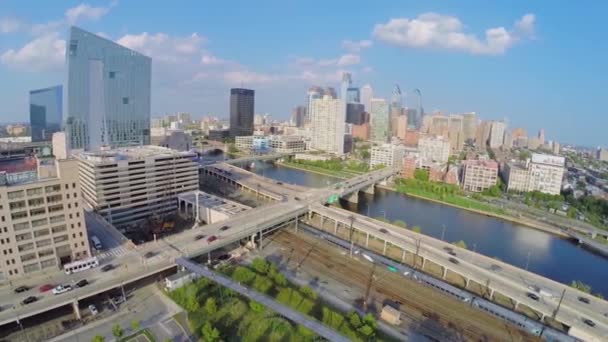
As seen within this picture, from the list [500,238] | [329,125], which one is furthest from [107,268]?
[329,125]

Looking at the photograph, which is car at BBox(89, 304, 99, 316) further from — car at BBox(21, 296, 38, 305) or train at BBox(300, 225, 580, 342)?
train at BBox(300, 225, 580, 342)

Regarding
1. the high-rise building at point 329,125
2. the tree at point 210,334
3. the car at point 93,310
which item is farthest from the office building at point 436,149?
the car at point 93,310

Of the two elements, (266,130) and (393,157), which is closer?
(393,157)

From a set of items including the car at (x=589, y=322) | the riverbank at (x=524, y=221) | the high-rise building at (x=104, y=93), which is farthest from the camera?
the high-rise building at (x=104, y=93)

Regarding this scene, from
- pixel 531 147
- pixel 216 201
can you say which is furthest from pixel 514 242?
pixel 531 147

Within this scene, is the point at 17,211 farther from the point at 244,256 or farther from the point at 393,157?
the point at 393,157

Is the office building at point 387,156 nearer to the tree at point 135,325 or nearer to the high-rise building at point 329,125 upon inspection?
the high-rise building at point 329,125
